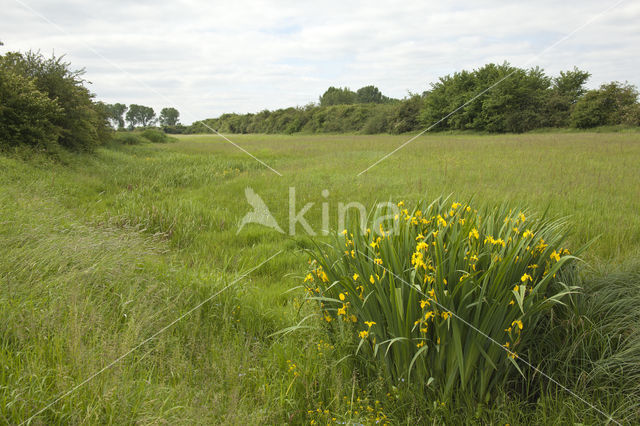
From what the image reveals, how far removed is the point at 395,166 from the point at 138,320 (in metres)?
10.9

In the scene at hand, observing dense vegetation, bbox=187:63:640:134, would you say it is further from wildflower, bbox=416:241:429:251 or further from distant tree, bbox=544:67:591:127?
wildflower, bbox=416:241:429:251

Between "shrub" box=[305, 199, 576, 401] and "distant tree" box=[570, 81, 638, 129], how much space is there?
29141 millimetres

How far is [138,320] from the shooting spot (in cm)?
324

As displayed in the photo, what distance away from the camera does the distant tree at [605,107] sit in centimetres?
2656

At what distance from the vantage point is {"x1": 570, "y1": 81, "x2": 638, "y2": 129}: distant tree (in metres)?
26.6

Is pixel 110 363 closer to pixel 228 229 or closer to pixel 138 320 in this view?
pixel 138 320

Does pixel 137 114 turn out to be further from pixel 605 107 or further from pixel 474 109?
pixel 605 107

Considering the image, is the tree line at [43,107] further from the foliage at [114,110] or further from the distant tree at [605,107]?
the distant tree at [605,107]

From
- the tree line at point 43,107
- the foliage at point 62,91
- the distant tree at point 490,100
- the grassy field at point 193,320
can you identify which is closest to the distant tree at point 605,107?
the distant tree at point 490,100

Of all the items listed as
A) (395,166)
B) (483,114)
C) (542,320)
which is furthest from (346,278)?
(483,114)

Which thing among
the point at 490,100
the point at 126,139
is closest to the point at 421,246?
the point at 490,100

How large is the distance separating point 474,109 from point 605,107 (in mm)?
17689

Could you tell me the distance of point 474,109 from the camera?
17859 mm

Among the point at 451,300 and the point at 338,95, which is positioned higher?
the point at 338,95
